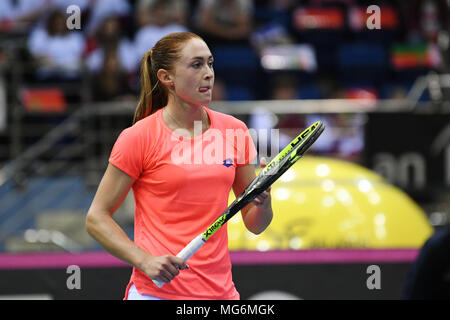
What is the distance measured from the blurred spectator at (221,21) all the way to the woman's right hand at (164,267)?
17.4 ft

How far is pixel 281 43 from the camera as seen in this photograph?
8750mm

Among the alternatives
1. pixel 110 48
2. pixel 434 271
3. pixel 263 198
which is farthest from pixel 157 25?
pixel 263 198

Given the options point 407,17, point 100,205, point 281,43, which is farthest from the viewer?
point 407,17

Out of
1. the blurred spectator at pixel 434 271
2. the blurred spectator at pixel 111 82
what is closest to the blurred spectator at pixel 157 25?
the blurred spectator at pixel 111 82

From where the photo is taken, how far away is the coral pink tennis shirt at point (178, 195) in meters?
2.56

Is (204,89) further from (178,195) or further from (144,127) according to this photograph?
(178,195)

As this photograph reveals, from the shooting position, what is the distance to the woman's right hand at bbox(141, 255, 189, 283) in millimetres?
2404

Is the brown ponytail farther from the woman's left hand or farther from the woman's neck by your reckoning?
the woman's left hand

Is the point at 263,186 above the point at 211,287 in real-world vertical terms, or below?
above

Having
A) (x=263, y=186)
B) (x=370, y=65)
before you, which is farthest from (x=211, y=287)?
(x=370, y=65)

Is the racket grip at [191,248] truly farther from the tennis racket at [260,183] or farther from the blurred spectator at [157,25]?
the blurred spectator at [157,25]

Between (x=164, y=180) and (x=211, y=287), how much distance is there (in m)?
0.41

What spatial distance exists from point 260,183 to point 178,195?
0.28 meters

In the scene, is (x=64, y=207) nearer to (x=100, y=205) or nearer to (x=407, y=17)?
(x=100, y=205)
